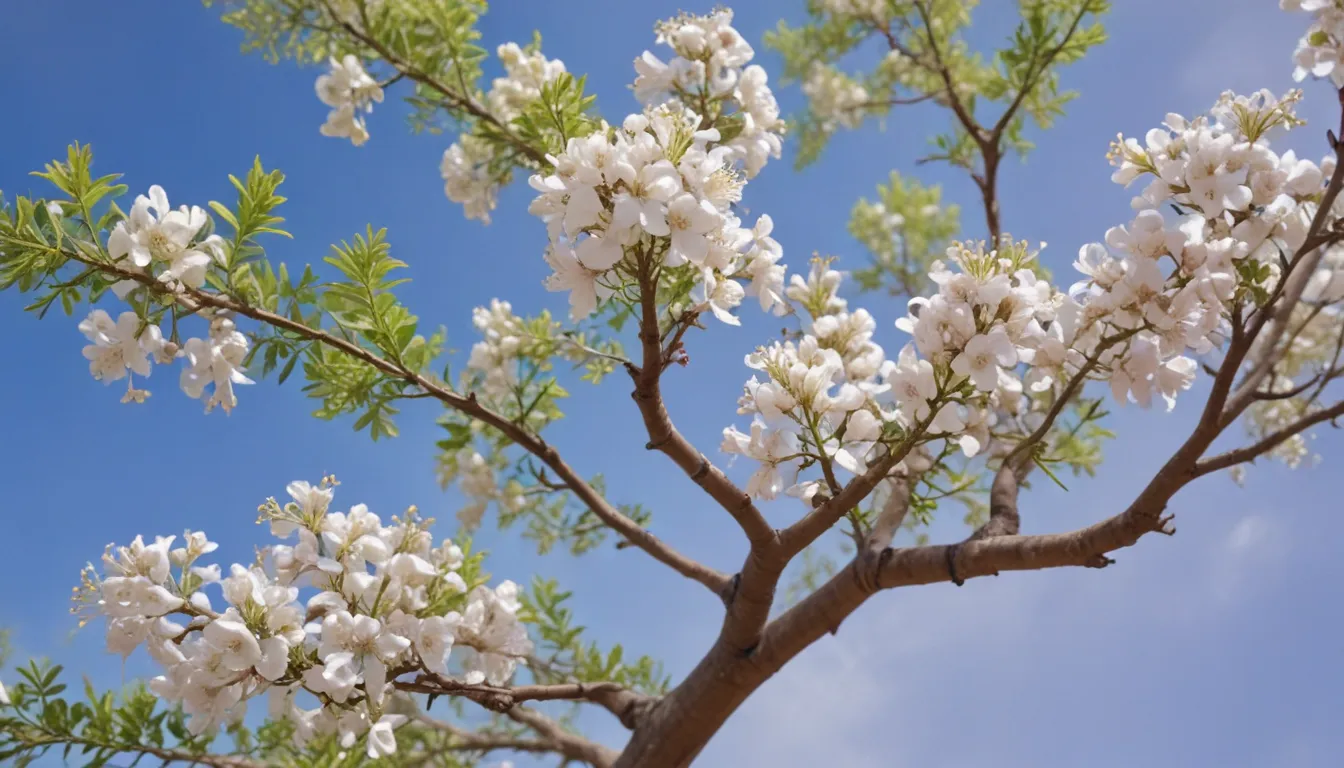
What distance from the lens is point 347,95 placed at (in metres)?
2.98

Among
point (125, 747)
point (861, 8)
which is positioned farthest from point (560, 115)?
point (861, 8)

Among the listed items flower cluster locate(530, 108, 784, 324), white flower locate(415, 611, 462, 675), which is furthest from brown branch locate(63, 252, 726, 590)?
flower cluster locate(530, 108, 784, 324)

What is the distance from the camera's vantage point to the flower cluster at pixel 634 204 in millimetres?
1255

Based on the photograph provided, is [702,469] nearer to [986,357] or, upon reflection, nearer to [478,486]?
[986,357]

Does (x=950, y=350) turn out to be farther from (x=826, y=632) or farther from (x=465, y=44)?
(x=465, y=44)

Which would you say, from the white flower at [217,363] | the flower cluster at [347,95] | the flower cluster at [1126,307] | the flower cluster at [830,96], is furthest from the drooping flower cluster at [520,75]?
the flower cluster at [830,96]

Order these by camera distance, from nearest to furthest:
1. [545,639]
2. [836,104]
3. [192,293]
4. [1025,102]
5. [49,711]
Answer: [192,293], [49,711], [545,639], [1025,102], [836,104]

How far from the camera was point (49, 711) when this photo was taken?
2.14 m

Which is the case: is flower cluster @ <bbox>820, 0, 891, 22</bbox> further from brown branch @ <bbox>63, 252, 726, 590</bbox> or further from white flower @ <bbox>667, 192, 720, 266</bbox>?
white flower @ <bbox>667, 192, 720, 266</bbox>

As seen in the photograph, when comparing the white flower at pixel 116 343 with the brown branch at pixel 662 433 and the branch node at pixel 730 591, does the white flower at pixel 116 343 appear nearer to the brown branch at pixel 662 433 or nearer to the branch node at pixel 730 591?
the brown branch at pixel 662 433

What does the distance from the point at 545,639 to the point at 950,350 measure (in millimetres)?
2259

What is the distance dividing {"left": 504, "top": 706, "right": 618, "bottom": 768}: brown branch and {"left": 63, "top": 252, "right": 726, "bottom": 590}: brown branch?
0.73 meters

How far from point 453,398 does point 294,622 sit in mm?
568

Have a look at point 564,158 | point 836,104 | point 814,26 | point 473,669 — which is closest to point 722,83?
point 564,158
